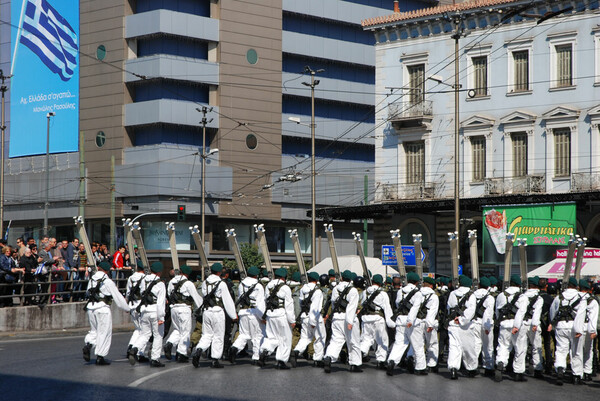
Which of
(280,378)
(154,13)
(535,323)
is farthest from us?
(154,13)

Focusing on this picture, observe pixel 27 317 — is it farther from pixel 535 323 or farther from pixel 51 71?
pixel 51 71

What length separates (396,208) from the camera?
43781mm

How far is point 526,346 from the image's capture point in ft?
55.9

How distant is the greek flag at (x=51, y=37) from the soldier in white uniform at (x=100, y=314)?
164 feet

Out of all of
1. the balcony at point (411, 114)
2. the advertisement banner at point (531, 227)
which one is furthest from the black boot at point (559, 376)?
the balcony at point (411, 114)

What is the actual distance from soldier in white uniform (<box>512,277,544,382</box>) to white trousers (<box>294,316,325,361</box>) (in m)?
3.39

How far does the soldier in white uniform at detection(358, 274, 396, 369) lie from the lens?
694 inches

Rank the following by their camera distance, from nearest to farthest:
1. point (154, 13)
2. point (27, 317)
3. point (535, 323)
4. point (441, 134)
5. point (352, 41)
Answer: point (535, 323)
point (27, 317)
point (441, 134)
point (154, 13)
point (352, 41)

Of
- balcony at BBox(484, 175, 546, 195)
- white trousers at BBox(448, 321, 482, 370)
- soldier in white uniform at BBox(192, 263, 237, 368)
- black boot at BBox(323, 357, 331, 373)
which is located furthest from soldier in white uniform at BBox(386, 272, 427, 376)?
balcony at BBox(484, 175, 546, 195)

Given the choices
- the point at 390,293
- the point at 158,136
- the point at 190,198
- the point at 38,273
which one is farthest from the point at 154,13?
the point at 390,293

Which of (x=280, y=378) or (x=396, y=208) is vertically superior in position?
(x=396, y=208)

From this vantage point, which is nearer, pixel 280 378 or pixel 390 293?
pixel 280 378

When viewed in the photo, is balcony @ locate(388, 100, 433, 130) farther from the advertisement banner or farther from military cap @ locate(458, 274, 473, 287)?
military cap @ locate(458, 274, 473, 287)

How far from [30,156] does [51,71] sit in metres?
6.13
